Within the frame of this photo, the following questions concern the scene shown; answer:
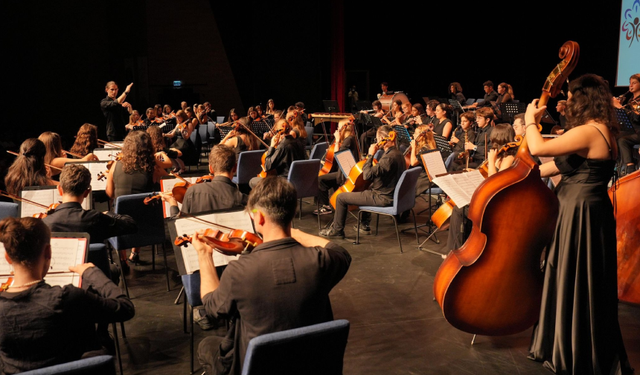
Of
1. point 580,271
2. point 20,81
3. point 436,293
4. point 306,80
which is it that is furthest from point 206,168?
point 580,271

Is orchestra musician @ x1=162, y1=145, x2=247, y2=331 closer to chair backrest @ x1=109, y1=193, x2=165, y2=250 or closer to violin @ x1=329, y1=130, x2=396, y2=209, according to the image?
chair backrest @ x1=109, y1=193, x2=165, y2=250

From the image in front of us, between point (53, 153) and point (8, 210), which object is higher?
point (53, 153)

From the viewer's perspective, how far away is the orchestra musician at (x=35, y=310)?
1.80 metres

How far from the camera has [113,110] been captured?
23.9 ft

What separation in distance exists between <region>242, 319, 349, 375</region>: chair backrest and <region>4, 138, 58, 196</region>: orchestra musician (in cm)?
303

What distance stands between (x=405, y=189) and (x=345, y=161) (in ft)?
3.37

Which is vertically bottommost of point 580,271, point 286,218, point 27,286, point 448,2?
point 580,271

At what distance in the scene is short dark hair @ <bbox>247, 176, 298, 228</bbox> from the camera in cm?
193

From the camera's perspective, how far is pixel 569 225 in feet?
8.57

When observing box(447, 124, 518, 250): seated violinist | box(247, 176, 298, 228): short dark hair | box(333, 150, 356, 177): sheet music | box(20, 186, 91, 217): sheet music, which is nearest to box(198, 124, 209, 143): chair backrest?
box(333, 150, 356, 177): sheet music

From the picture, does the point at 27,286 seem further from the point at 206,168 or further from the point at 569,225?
the point at 206,168

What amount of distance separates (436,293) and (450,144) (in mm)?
4097

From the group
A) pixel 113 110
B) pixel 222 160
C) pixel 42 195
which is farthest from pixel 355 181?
pixel 113 110

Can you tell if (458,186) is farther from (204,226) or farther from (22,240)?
(22,240)
